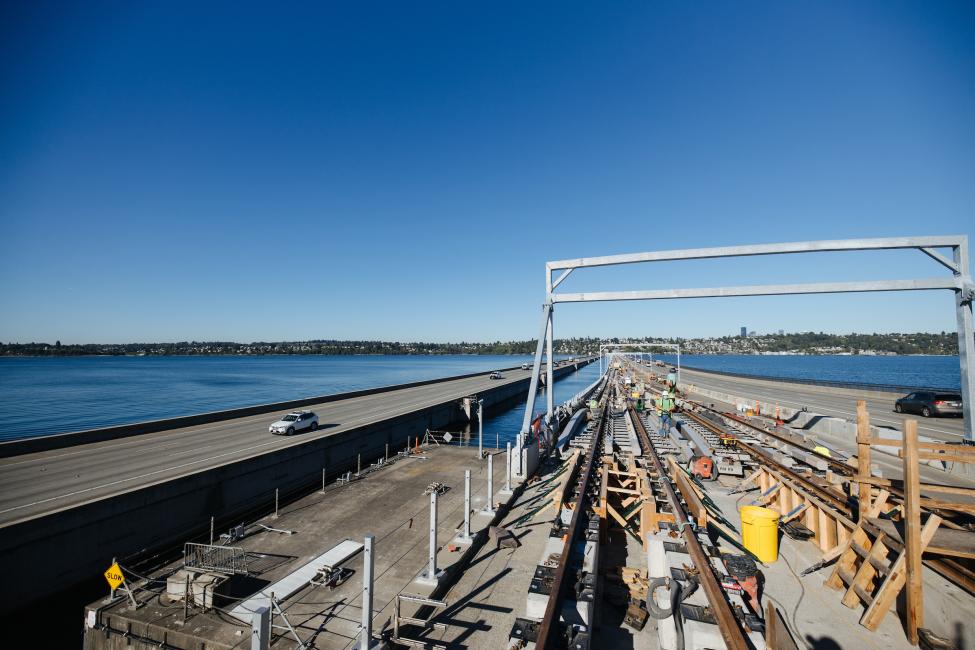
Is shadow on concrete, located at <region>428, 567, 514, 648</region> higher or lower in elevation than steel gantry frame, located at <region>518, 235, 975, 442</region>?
lower

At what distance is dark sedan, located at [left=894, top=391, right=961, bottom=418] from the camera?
26553 mm

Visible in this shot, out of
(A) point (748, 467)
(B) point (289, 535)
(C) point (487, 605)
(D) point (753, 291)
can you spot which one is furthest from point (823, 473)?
(B) point (289, 535)

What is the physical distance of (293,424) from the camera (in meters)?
25.0

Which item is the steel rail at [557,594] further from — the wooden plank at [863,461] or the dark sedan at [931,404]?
the dark sedan at [931,404]

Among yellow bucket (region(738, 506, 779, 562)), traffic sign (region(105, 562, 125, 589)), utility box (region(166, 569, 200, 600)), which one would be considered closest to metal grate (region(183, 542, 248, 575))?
utility box (region(166, 569, 200, 600))

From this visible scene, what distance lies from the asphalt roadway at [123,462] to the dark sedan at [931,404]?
117ft

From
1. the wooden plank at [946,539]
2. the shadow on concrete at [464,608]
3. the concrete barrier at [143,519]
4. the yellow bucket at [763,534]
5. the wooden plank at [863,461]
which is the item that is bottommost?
the concrete barrier at [143,519]

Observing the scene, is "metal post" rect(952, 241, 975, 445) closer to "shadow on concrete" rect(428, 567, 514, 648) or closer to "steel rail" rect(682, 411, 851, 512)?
"steel rail" rect(682, 411, 851, 512)

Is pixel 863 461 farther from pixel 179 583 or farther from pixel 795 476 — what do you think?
pixel 179 583

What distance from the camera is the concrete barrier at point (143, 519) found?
1120 centimetres

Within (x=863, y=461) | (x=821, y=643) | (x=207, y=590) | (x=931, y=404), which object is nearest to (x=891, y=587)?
(x=821, y=643)

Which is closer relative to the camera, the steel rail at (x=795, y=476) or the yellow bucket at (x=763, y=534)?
the yellow bucket at (x=763, y=534)

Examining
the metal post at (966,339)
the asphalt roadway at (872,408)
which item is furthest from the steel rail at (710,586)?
the asphalt roadway at (872,408)

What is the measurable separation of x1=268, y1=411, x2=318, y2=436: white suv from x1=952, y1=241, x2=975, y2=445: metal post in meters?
29.0
